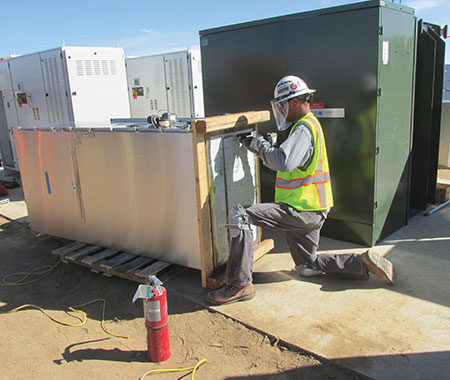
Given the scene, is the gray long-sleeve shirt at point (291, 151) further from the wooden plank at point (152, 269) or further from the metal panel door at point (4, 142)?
the metal panel door at point (4, 142)

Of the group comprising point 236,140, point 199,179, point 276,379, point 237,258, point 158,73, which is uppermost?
point 158,73

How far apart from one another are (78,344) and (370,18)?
3973mm

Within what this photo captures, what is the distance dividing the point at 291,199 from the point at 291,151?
483 millimetres

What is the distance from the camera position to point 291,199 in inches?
147

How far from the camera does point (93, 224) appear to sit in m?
4.75

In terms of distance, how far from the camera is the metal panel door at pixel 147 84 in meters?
8.28

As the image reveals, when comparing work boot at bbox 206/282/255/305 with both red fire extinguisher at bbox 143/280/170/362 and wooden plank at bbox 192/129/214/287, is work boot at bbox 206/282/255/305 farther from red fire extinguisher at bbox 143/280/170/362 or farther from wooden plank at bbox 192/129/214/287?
red fire extinguisher at bbox 143/280/170/362

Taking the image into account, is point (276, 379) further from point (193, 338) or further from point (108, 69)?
point (108, 69)

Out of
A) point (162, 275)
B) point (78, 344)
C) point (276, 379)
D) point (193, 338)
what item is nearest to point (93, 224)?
point (162, 275)

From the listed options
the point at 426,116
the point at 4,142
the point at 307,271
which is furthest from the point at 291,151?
the point at 4,142

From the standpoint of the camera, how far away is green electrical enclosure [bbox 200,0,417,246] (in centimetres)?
431

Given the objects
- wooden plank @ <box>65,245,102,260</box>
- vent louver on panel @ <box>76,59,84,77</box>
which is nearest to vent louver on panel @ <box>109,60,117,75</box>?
vent louver on panel @ <box>76,59,84,77</box>

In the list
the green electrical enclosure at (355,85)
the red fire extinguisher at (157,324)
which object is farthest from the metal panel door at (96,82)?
the red fire extinguisher at (157,324)

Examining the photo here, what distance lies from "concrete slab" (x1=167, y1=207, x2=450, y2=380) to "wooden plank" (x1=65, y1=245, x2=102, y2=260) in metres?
1.10
